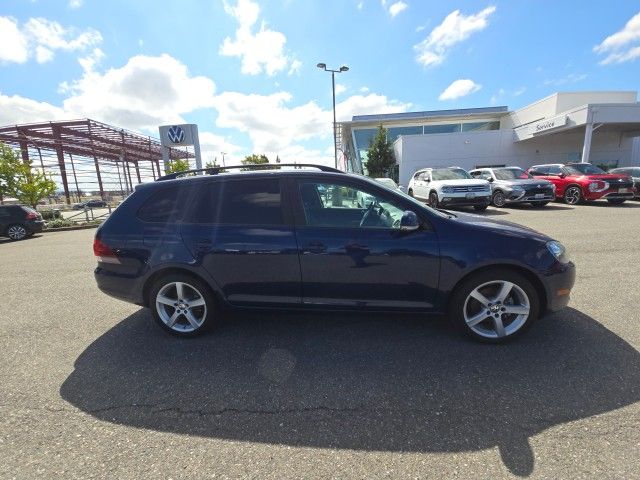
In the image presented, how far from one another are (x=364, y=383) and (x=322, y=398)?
1.21ft

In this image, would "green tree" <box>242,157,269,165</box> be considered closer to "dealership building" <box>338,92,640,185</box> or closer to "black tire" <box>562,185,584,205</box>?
"dealership building" <box>338,92,640,185</box>

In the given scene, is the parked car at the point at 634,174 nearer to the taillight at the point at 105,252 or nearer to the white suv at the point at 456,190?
the white suv at the point at 456,190

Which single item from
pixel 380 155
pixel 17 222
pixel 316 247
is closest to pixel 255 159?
pixel 380 155

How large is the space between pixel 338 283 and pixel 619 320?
2.99 m

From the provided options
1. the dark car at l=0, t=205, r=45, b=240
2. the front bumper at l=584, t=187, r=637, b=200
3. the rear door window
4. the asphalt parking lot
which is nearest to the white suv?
the front bumper at l=584, t=187, r=637, b=200

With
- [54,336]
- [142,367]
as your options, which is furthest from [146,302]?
[54,336]

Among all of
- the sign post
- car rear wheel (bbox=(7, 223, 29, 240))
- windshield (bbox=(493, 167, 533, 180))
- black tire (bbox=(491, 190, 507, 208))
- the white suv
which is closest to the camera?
the white suv

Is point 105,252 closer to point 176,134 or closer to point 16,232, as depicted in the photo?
point 16,232

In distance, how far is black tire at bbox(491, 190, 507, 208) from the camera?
12.7 m

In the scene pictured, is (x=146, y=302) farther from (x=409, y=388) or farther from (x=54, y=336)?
(x=409, y=388)

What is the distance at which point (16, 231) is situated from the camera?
13016mm

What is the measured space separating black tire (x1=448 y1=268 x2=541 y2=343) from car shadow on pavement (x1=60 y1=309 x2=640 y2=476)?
13 centimetres

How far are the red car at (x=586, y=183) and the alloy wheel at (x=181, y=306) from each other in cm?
1486

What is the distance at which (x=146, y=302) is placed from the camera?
3.36 metres
